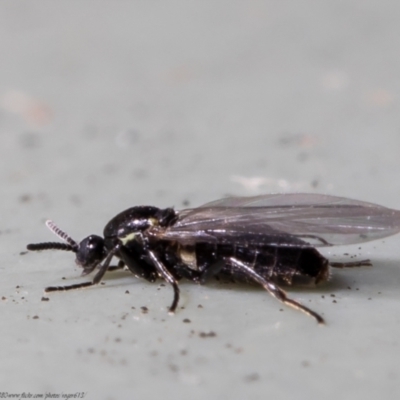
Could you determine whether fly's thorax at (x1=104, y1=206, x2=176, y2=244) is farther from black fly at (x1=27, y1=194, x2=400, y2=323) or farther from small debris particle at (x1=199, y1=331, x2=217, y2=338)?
small debris particle at (x1=199, y1=331, x2=217, y2=338)

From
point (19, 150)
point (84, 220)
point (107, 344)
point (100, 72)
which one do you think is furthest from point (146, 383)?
point (100, 72)

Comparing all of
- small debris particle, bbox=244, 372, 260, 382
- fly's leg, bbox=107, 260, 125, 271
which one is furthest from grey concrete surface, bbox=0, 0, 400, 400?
fly's leg, bbox=107, 260, 125, 271

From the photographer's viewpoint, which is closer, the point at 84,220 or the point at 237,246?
the point at 237,246

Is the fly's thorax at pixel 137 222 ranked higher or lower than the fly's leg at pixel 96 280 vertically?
higher

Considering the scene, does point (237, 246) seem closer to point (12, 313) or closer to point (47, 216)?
point (12, 313)

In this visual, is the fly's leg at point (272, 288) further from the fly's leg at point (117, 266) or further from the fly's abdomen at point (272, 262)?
the fly's leg at point (117, 266)

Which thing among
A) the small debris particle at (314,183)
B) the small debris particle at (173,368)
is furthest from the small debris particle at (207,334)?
the small debris particle at (314,183)

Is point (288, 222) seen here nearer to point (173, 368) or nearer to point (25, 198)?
point (173, 368)
